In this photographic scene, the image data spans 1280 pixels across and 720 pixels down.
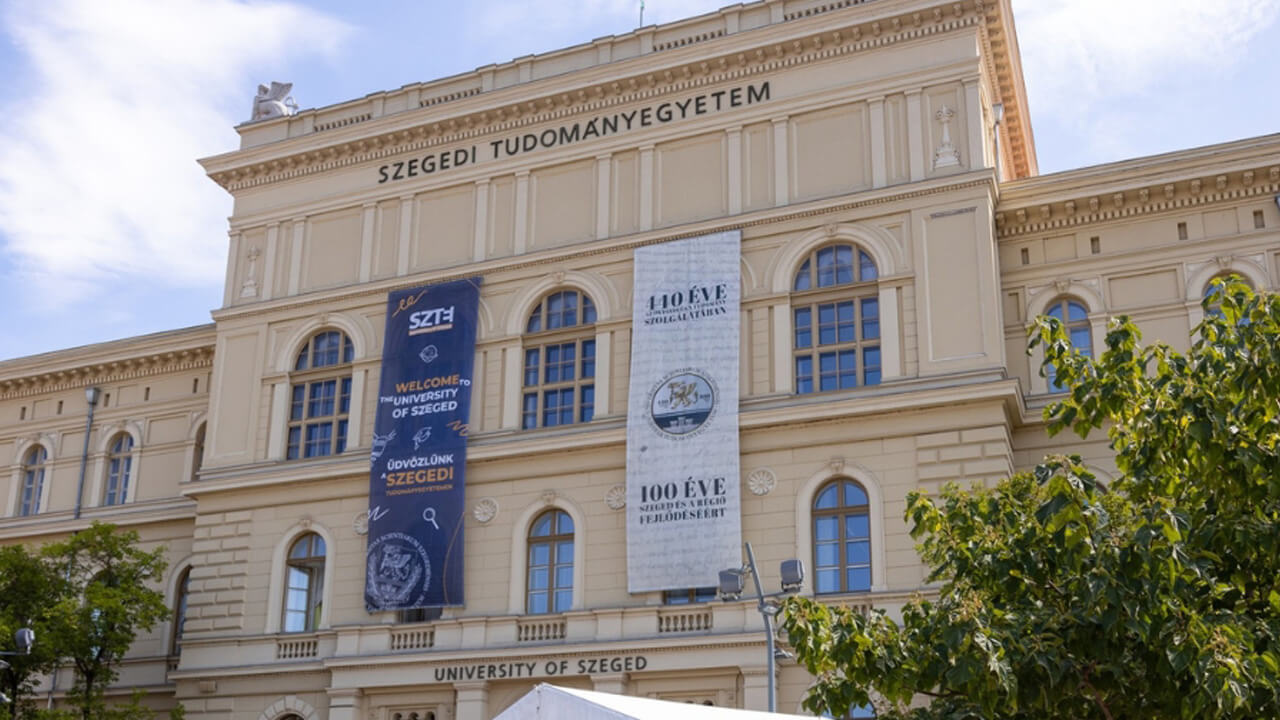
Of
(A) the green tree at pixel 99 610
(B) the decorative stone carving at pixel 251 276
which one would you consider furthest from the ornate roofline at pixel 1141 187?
(A) the green tree at pixel 99 610

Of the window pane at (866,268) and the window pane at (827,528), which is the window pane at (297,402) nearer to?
the window pane at (827,528)

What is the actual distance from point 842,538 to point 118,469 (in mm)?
22605

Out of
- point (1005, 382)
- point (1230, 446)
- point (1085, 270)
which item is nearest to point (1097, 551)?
point (1230, 446)

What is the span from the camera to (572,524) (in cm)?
3269

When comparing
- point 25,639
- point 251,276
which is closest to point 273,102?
point 251,276

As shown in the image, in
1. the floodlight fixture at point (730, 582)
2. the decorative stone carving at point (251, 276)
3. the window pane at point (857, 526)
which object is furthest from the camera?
the decorative stone carving at point (251, 276)

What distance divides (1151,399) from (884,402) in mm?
14459

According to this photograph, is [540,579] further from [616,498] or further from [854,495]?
[854,495]

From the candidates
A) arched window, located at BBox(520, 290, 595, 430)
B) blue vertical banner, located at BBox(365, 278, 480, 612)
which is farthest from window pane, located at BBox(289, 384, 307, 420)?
arched window, located at BBox(520, 290, 595, 430)

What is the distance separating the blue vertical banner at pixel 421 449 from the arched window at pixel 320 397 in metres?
1.52

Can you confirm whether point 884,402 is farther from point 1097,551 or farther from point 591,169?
point 1097,551

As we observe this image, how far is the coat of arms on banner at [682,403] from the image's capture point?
1241 inches

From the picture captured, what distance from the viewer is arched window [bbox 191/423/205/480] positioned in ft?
133

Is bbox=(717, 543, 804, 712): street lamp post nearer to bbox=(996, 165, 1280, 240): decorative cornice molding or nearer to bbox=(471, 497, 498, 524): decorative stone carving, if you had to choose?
bbox=(471, 497, 498, 524): decorative stone carving
